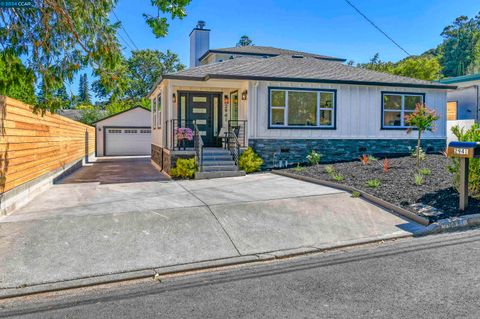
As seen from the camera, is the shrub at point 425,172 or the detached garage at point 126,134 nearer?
the shrub at point 425,172

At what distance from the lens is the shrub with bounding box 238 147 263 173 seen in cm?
1295

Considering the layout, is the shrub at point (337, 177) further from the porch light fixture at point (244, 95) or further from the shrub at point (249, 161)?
the porch light fixture at point (244, 95)

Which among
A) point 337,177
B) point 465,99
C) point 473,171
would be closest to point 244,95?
point 337,177

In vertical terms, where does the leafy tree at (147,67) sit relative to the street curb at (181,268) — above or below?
above

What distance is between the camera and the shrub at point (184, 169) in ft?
39.4

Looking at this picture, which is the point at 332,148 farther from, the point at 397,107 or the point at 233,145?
the point at 233,145

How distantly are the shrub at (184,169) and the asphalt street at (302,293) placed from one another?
714 cm

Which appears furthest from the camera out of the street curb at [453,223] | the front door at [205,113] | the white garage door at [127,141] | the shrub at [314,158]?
the white garage door at [127,141]

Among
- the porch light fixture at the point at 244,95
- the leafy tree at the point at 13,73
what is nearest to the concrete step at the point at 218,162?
the porch light fixture at the point at 244,95

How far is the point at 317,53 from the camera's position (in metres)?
26.1

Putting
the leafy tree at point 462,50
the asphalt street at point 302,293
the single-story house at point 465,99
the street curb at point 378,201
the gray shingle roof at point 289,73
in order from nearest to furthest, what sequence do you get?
the asphalt street at point 302,293
the street curb at point 378,201
the gray shingle roof at point 289,73
the single-story house at point 465,99
the leafy tree at point 462,50

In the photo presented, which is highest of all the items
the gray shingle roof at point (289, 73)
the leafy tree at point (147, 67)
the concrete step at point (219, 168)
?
the leafy tree at point (147, 67)

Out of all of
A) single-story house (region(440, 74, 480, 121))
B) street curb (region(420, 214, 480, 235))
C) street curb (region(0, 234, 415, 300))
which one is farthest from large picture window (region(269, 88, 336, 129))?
single-story house (region(440, 74, 480, 121))

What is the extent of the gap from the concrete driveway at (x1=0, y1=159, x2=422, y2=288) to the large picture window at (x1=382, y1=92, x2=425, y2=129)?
7805 millimetres
